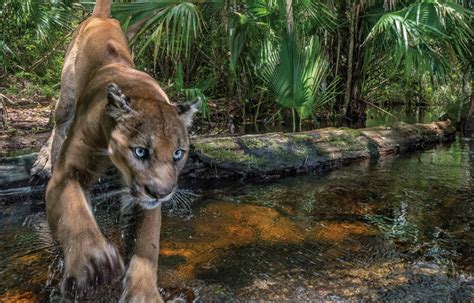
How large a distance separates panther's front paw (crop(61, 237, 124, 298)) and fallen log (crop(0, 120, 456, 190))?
227 cm

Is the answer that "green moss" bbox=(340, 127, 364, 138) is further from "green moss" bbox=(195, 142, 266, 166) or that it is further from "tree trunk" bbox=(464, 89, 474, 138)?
"tree trunk" bbox=(464, 89, 474, 138)

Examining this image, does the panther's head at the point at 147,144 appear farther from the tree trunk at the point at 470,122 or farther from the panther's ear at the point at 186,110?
the tree trunk at the point at 470,122

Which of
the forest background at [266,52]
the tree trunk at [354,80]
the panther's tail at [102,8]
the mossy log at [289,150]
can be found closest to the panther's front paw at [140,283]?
the mossy log at [289,150]

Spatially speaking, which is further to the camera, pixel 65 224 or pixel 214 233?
pixel 214 233

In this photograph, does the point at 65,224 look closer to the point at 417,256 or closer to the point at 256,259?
the point at 256,259

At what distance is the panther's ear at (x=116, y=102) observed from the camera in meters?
2.32

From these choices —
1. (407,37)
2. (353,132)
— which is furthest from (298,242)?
(407,37)

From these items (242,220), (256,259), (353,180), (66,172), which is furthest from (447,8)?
(66,172)

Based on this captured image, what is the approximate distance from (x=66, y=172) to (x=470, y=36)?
24.6 ft

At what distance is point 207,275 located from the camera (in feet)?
9.57

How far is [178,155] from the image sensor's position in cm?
233

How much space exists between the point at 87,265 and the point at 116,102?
719 mm

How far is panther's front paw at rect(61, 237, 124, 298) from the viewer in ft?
7.44

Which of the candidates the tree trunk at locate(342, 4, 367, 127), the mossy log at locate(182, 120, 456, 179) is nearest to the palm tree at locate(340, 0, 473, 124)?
the tree trunk at locate(342, 4, 367, 127)
